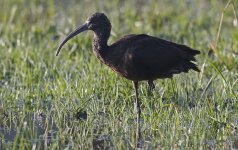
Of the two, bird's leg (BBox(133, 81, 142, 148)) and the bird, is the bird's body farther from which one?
bird's leg (BBox(133, 81, 142, 148))

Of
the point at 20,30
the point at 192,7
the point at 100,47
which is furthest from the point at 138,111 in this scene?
the point at 192,7

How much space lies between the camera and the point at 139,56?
685 cm

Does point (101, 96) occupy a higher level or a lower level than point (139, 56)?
lower

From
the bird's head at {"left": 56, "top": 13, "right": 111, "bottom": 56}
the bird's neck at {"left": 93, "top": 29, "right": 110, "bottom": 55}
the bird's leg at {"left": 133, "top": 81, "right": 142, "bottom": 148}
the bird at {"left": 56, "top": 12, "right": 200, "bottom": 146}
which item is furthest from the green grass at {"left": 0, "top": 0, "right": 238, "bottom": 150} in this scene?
the bird's head at {"left": 56, "top": 13, "right": 111, "bottom": 56}

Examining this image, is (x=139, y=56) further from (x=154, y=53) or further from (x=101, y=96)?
(x=101, y=96)

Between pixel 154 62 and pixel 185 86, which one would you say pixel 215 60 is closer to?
pixel 185 86

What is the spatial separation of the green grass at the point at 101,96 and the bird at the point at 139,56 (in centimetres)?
20

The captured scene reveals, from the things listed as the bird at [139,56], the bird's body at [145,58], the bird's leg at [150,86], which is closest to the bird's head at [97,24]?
the bird at [139,56]

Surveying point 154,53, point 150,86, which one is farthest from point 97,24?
point 150,86

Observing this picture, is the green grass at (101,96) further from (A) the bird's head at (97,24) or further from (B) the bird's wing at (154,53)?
(A) the bird's head at (97,24)

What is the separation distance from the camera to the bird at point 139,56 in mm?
6836

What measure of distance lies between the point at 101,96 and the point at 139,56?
61 centimetres

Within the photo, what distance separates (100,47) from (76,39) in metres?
2.28

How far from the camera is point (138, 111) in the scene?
6.57 m
